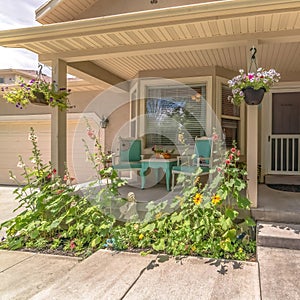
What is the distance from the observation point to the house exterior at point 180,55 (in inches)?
127

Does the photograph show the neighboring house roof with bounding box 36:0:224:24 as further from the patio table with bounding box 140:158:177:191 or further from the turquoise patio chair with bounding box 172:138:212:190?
the patio table with bounding box 140:158:177:191

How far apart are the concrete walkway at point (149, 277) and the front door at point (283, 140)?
3602 millimetres

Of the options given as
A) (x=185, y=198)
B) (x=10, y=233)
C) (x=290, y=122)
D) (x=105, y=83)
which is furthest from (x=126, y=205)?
(x=290, y=122)

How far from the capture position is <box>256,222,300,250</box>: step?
282 centimetres

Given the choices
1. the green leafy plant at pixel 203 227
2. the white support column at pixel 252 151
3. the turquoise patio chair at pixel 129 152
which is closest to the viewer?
the green leafy plant at pixel 203 227

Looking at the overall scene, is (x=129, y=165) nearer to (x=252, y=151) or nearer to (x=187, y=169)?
(x=187, y=169)

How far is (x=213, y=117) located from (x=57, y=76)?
9.69 feet

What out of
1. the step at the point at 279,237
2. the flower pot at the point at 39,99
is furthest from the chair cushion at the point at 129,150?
the step at the point at 279,237

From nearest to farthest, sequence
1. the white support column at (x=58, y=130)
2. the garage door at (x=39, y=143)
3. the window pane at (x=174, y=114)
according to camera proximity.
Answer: the white support column at (x=58, y=130) < the window pane at (x=174, y=114) < the garage door at (x=39, y=143)

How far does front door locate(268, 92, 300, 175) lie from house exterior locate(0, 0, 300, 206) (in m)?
0.02

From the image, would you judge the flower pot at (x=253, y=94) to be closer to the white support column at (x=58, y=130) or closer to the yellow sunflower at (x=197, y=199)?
the yellow sunflower at (x=197, y=199)

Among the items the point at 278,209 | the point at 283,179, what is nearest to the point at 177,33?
the point at 278,209

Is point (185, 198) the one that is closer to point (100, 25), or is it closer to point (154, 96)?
point (100, 25)

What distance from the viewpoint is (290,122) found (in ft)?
20.5
